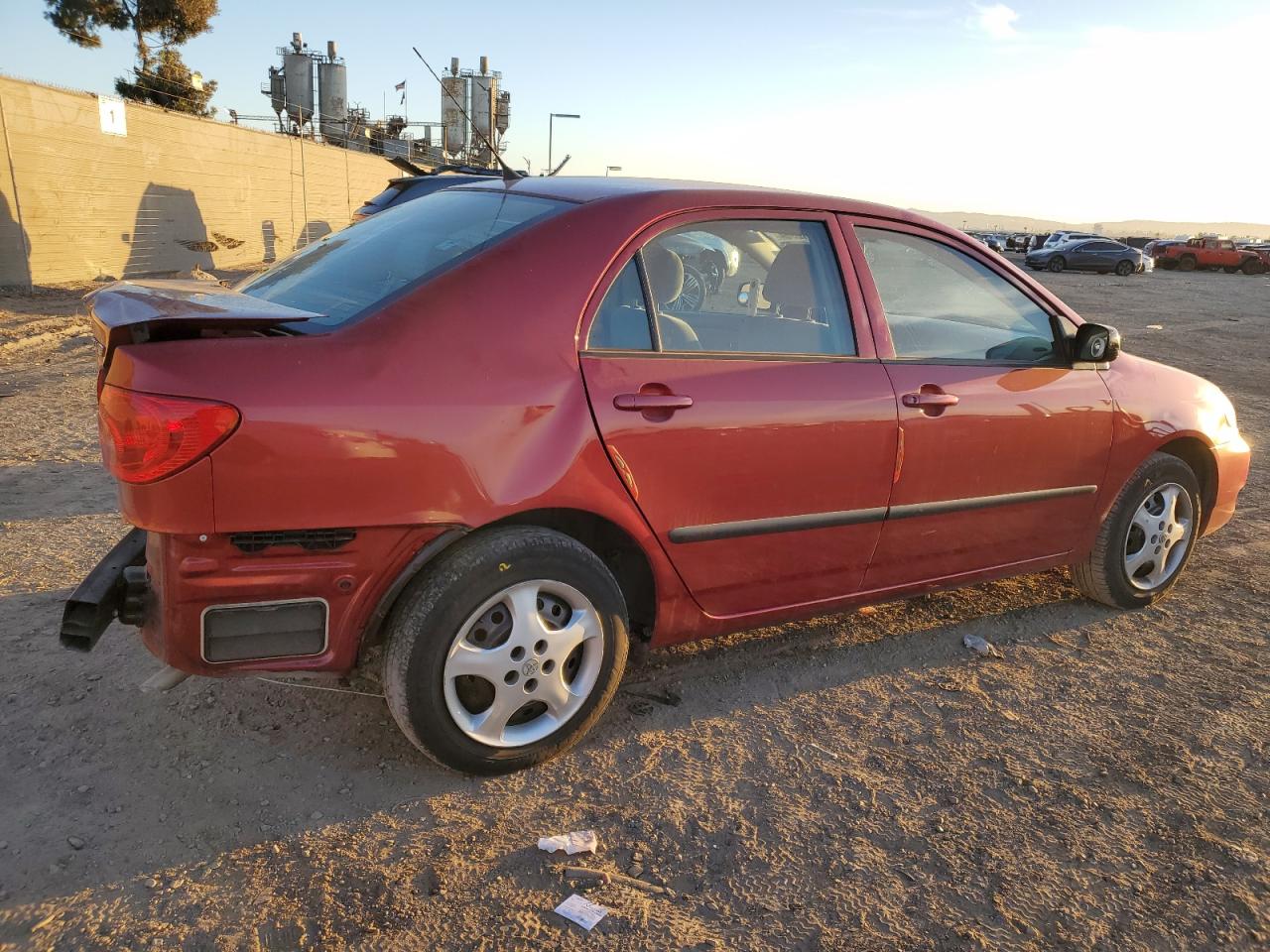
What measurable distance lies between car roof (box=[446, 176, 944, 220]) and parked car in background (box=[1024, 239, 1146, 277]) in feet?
122

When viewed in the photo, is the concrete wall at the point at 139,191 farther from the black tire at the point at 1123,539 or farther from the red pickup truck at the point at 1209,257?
the red pickup truck at the point at 1209,257

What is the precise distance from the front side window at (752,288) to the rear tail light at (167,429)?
4.22ft

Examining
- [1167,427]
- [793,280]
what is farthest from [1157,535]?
[793,280]

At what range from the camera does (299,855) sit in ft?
7.69

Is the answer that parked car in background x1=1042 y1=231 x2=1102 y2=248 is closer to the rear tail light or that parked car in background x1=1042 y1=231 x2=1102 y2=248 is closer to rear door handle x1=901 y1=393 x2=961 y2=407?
rear door handle x1=901 y1=393 x2=961 y2=407

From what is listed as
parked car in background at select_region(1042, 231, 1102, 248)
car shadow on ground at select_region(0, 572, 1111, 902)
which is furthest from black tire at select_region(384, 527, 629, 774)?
parked car in background at select_region(1042, 231, 1102, 248)

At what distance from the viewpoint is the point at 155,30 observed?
2830cm

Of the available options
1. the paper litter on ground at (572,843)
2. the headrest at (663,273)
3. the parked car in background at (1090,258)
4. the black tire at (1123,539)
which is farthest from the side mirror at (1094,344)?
the parked car in background at (1090,258)

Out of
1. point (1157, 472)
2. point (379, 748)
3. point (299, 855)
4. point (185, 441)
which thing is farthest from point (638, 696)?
point (1157, 472)

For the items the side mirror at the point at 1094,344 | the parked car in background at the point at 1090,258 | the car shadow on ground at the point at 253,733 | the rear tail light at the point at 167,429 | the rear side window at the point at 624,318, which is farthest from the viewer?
the parked car in background at the point at 1090,258

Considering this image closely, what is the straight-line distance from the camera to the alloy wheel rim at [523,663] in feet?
8.39

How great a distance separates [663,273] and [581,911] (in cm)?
178

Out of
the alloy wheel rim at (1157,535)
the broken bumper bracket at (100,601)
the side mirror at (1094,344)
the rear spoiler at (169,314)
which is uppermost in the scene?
the rear spoiler at (169,314)

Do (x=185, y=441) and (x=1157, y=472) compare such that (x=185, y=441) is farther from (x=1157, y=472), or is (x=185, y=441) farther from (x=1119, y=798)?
(x=1157, y=472)
